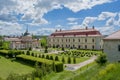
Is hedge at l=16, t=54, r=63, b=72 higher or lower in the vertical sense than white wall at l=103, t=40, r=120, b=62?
lower

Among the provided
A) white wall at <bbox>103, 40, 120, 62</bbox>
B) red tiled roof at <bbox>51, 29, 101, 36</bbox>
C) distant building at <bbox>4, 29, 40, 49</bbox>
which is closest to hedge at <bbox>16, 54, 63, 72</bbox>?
white wall at <bbox>103, 40, 120, 62</bbox>

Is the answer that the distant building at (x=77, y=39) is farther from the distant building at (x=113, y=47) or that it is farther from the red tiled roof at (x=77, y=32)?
the distant building at (x=113, y=47)

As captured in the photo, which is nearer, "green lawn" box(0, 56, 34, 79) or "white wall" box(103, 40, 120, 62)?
"white wall" box(103, 40, 120, 62)

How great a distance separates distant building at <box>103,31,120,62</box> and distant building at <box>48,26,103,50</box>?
42814 millimetres

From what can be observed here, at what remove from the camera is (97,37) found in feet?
246

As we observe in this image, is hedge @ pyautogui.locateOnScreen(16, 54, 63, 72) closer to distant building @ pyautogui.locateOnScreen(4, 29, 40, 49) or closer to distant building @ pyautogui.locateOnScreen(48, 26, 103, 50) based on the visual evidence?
distant building @ pyautogui.locateOnScreen(48, 26, 103, 50)

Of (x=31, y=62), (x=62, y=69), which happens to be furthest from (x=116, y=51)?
(x=31, y=62)

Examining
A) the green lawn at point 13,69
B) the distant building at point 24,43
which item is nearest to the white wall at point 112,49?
the green lawn at point 13,69

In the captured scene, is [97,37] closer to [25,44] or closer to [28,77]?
[25,44]

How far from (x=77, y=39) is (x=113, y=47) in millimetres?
50535

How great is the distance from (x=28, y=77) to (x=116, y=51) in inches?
557

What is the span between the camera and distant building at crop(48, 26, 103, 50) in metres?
75.8

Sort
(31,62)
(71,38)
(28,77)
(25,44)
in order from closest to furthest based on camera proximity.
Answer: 1. (28,77)
2. (31,62)
3. (71,38)
4. (25,44)

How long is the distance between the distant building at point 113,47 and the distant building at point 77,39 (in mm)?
42814
